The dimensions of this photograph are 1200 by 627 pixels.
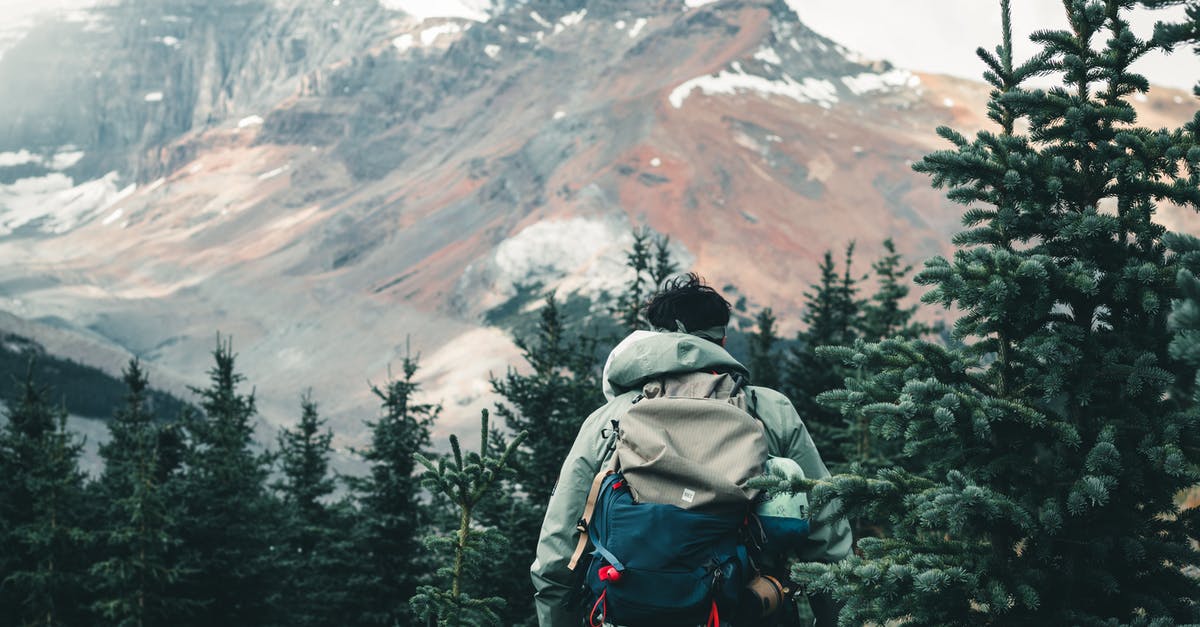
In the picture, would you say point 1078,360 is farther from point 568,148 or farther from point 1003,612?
point 568,148

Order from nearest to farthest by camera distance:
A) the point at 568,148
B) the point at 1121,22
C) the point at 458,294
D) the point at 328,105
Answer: the point at 1121,22 → the point at 458,294 → the point at 568,148 → the point at 328,105

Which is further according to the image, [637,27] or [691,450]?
[637,27]

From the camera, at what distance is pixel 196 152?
189 m

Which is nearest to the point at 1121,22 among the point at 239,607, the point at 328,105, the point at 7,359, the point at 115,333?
the point at 239,607

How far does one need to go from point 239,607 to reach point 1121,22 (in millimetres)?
19470

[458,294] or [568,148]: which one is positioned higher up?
[568,148]

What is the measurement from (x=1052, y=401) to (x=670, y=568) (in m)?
1.76

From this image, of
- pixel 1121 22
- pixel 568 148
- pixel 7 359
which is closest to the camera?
pixel 1121 22

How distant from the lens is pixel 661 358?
151 inches

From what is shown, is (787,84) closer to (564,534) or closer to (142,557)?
(142,557)

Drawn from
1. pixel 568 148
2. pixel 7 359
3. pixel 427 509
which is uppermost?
pixel 427 509

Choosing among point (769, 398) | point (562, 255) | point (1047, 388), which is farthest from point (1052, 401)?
point (562, 255)

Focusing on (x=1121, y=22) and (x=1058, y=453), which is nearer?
(x=1058, y=453)

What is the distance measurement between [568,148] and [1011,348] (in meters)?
120
